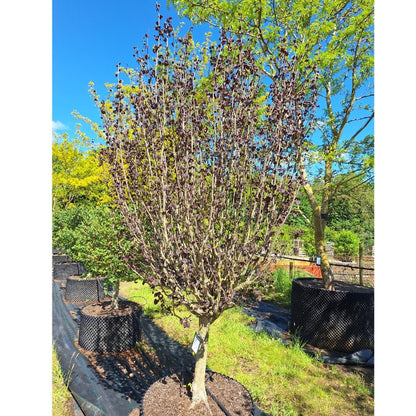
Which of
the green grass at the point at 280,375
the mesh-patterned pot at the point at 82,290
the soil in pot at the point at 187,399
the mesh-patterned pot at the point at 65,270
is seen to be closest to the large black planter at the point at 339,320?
the green grass at the point at 280,375

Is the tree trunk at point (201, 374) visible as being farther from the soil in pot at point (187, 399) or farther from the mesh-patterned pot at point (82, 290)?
the mesh-patterned pot at point (82, 290)

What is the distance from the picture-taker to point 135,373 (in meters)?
3.68

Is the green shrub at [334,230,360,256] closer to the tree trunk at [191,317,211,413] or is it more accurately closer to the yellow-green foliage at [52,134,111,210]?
the yellow-green foliage at [52,134,111,210]

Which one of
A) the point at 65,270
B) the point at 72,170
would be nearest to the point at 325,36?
the point at 65,270

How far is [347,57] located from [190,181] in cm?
481

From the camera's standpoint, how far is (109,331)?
426cm

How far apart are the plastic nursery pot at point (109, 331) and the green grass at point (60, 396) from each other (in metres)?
0.71

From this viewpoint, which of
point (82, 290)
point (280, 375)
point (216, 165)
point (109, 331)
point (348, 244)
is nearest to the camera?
point (216, 165)

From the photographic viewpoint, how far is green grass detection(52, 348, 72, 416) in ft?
9.46

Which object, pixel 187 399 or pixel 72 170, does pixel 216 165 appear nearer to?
pixel 187 399

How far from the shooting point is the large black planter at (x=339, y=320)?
15.0ft

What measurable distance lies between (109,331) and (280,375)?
2408 mm
